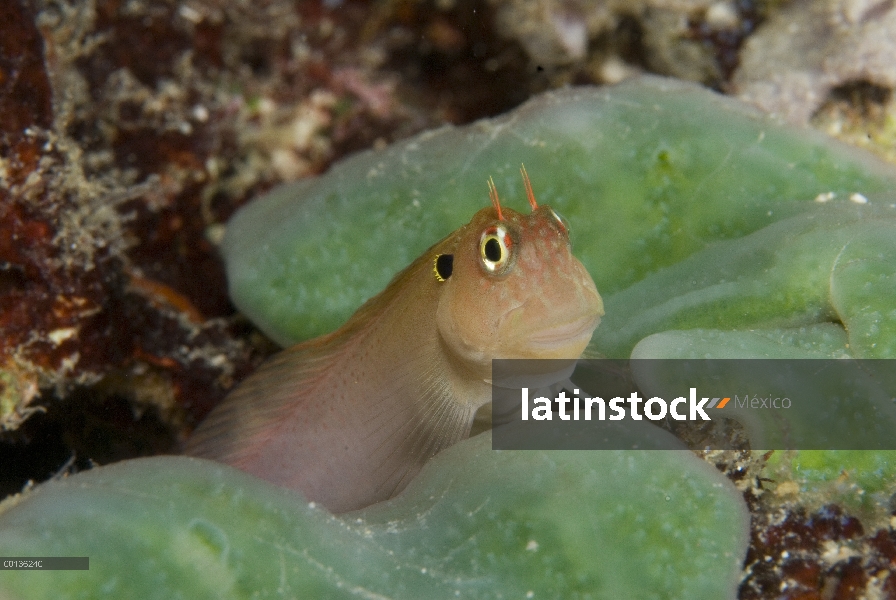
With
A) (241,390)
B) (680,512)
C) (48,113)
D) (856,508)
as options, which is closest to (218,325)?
(241,390)

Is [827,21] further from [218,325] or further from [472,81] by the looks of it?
[218,325]

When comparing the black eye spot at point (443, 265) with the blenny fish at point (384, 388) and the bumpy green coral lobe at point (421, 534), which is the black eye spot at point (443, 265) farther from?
the bumpy green coral lobe at point (421, 534)

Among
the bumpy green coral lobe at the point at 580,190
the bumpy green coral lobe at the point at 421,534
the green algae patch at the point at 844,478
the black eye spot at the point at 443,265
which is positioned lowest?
the bumpy green coral lobe at the point at 421,534

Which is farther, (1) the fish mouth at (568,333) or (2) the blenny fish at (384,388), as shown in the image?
(2) the blenny fish at (384,388)

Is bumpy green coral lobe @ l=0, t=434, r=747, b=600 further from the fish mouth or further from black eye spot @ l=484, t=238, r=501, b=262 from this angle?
black eye spot @ l=484, t=238, r=501, b=262

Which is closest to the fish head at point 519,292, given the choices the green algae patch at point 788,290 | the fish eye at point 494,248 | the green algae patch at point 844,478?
the fish eye at point 494,248

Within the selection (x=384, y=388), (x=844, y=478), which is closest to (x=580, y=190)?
(x=384, y=388)

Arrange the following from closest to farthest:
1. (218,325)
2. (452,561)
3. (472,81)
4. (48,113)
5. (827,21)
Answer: (452,561) → (48,113) → (827,21) → (218,325) → (472,81)
